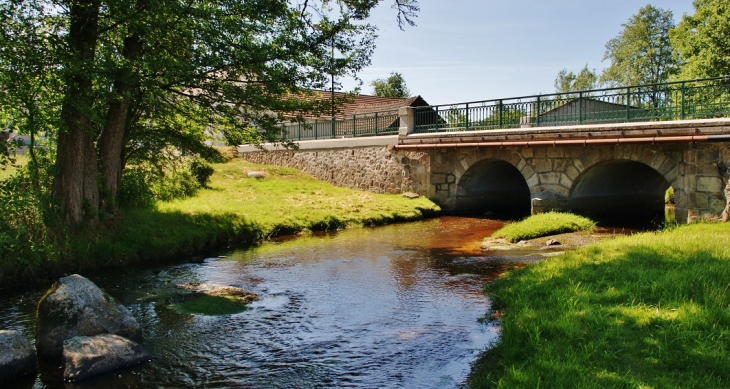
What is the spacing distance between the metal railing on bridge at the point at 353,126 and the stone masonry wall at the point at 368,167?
1.13m

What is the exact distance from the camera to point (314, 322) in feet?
25.1

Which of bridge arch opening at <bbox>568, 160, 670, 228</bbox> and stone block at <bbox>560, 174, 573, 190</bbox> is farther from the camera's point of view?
bridge arch opening at <bbox>568, 160, 670, 228</bbox>

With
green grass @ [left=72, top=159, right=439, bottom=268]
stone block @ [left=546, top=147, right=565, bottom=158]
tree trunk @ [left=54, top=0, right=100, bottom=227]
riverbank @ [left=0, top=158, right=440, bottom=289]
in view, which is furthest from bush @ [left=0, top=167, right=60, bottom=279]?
stone block @ [left=546, top=147, right=565, bottom=158]

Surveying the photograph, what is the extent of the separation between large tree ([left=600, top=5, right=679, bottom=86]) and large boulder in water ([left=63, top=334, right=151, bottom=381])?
4823 cm

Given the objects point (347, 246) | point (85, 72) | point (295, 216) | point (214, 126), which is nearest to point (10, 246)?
point (85, 72)

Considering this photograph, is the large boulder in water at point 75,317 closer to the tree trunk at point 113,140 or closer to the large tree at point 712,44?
the tree trunk at point 113,140

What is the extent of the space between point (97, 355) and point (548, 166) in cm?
1403

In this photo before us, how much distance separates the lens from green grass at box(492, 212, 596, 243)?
14.3 meters

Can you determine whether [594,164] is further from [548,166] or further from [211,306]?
[211,306]

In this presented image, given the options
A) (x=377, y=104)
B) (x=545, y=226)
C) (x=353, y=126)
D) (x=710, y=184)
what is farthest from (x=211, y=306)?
(x=377, y=104)

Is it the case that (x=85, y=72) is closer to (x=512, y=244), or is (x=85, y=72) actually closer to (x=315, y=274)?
(x=315, y=274)

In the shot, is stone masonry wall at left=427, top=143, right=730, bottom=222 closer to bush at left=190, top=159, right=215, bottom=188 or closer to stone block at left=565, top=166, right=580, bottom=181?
stone block at left=565, top=166, right=580, bottom=181

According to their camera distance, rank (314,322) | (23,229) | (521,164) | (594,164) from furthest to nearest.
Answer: (521,164) < (594,164) < (23,229) < (314,322)

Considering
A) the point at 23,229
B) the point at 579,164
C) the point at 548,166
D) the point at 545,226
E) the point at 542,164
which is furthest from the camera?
the point at 542,164
